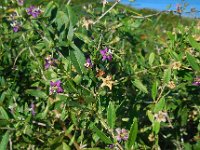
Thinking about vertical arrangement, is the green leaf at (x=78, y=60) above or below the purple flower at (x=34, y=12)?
below

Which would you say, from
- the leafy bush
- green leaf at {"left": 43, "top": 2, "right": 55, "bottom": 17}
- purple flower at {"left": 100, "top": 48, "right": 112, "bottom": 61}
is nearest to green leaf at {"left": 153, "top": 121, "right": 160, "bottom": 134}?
the leafy bush

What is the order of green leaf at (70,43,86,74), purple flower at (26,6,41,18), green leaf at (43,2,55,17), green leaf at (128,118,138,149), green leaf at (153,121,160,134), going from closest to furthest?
green leaf at (128,118,138,149)
green leaf at (70,43,86,74)
green leaf at (153,121,160,134)
green leaf at (43,2,55,17)
purple flower at (26,6,41,18)

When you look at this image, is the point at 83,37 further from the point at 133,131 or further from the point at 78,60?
the point at 133,131

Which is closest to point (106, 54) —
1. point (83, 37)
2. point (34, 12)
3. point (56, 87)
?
point (83, 37)

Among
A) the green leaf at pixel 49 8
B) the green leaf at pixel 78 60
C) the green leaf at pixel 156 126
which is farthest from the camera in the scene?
the green leaf at pixel 49 8

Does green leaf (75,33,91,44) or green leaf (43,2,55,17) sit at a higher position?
green leaf (43,2,55,17)

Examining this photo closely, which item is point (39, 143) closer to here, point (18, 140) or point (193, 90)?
point (18, 140)

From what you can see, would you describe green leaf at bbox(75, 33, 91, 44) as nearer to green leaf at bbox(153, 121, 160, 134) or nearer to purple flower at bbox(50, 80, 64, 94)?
purple flower at bbox(50, 80, 64, 94)

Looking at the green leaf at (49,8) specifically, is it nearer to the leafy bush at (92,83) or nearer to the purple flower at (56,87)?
the leafy bush at (92,83)

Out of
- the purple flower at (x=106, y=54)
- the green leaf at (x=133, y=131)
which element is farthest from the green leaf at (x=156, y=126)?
the green leaf at (x=133, y=131)
